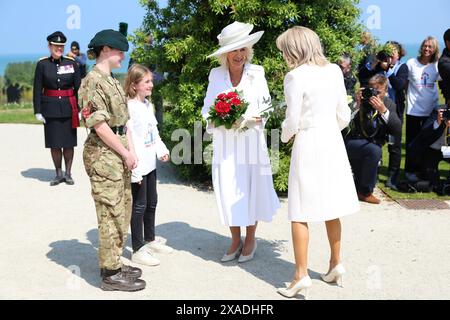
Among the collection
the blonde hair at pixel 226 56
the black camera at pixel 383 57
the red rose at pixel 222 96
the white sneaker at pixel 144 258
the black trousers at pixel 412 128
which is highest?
the black camera at pixel 383 57

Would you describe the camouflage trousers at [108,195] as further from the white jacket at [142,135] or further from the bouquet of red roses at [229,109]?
the bouquet of red roses at [229,109]

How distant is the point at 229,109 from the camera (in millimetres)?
5180

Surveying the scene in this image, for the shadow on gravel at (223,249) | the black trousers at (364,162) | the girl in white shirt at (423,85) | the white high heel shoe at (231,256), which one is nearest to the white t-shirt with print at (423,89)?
the girl in white shirt at (423,85)

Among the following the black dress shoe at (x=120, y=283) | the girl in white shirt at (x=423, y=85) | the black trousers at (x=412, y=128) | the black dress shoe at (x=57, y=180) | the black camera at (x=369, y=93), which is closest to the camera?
the black dress shoe at (x=120, y=283)

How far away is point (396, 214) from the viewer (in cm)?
723

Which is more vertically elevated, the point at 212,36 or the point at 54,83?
the point at 212,36

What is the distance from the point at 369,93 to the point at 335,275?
12.2 feet

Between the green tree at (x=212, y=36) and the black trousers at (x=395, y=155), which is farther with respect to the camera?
the black trousers at (x=395, y=155)

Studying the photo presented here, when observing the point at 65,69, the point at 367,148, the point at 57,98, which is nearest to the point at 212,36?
the point at 65,69

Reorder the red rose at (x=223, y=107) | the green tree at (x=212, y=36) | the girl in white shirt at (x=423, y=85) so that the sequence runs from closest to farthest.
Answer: the red rose at (x=223, y=107) < the green tree at (x=212, y=36) < the girl in white shirt at (x=423, y=85)

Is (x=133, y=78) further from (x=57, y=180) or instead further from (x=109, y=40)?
(x=57, y=180)

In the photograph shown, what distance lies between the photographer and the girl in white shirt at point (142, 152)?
533 cm

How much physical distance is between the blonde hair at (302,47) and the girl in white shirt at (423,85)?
16.0ft

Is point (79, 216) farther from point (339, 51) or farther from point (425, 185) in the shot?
point (425, 185)
